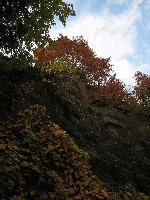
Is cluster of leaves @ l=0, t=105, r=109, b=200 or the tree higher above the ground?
the tree

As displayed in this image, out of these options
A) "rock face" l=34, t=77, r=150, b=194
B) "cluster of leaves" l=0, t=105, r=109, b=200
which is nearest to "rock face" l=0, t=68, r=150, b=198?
"rock face" l=34, t=77, r=150, b=194

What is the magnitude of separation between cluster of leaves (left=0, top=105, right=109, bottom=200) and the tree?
226cm

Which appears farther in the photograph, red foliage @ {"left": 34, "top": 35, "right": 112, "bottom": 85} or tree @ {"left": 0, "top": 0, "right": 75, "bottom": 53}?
A: red foliage @ {"left": 34, "top": 35, "right": 112, "bottom": 85}

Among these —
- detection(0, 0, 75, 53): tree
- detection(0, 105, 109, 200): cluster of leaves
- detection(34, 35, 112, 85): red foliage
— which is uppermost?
detection(34, 35, 112, 85): red foliage

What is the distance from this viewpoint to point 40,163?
7.51 meters

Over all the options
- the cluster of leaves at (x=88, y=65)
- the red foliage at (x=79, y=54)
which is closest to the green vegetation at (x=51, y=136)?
the cluster of leaves at (x=88, y=65)

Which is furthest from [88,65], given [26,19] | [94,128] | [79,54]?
[26,19]

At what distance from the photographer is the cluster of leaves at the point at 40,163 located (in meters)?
6.57

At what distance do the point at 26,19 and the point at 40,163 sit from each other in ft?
12.4

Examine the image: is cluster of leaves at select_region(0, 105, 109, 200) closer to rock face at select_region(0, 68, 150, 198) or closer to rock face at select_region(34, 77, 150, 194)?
rock face at select_region(0, 68, 150, 198)

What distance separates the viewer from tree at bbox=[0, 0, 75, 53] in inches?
282

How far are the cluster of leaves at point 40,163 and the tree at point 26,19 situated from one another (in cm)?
226

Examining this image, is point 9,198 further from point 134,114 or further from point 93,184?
point 134,114

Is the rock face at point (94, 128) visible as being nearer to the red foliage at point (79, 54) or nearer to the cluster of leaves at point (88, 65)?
the cluster of leaves at point (88, 65)
